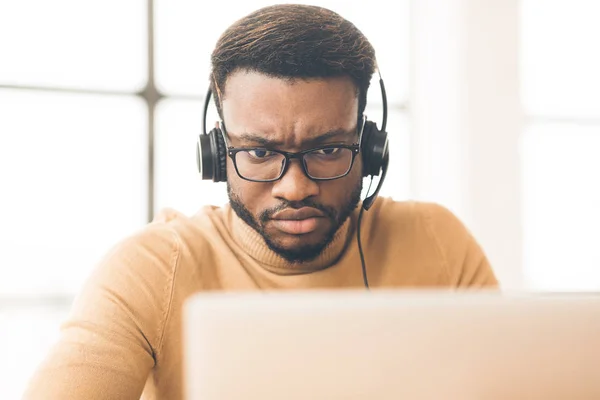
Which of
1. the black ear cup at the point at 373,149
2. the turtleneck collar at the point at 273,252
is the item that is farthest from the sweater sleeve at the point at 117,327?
the black ear cup at the point at 373,149

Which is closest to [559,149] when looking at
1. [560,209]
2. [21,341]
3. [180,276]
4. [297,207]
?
[560,209]

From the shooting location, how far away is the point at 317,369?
1.66 ft

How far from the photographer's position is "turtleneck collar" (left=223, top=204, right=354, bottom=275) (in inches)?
50.8

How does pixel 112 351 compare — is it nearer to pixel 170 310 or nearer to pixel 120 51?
pixel 170 310

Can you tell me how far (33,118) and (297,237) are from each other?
1.37 meters

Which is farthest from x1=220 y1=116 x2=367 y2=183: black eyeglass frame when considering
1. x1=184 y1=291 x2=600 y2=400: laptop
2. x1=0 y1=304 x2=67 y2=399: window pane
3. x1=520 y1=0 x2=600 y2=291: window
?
x1=520 y1=0 x2=600 y2=291: window

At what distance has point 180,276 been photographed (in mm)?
1221

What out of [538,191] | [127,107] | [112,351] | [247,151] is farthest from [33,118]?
[538,191]

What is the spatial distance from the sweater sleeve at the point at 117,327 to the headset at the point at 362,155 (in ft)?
0.48

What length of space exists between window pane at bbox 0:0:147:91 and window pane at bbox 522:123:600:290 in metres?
1.58

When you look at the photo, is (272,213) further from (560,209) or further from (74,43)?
(560,209)

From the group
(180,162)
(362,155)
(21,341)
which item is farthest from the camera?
(180,162)

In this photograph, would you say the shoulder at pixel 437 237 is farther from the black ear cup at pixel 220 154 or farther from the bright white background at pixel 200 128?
the bright white background at pixel 200 128

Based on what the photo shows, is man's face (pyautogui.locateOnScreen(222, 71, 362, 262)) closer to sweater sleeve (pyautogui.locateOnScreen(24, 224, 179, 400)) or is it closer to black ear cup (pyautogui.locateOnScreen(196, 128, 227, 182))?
black ear cup (pyautogui.locateOnScreen(196, 128, 227, 182))
